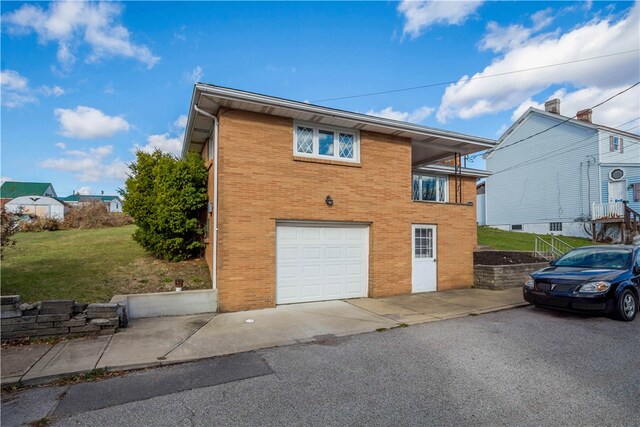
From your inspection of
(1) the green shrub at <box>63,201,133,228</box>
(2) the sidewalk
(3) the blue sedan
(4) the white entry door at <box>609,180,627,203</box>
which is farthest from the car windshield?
(1) the green shrub at <box>63,201,133,228</box>

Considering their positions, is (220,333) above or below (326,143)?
below

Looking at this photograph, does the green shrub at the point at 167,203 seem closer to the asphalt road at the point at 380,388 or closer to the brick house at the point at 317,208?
the brick house at the point at 317,208

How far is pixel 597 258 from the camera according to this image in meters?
8.40

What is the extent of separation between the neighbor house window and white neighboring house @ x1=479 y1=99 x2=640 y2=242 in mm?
10299

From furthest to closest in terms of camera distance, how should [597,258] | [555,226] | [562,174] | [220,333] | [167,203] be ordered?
[555,226], [562,174], [167,203], [597,258], [220,333]

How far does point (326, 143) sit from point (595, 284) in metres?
6.86

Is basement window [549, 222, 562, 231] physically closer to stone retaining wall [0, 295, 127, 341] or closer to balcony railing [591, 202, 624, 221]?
balcony railing [591, 202, 624, 221]

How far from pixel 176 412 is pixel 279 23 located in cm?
1034

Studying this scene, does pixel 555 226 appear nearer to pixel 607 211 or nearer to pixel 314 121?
pixel 607 211

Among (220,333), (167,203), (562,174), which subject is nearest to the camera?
(220,333)

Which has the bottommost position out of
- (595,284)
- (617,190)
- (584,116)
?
(595,284)

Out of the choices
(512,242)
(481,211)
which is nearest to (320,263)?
(512,242)

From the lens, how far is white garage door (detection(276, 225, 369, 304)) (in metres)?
8.75

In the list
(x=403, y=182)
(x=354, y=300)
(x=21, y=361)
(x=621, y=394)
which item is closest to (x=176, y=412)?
(x=21, y=361)
